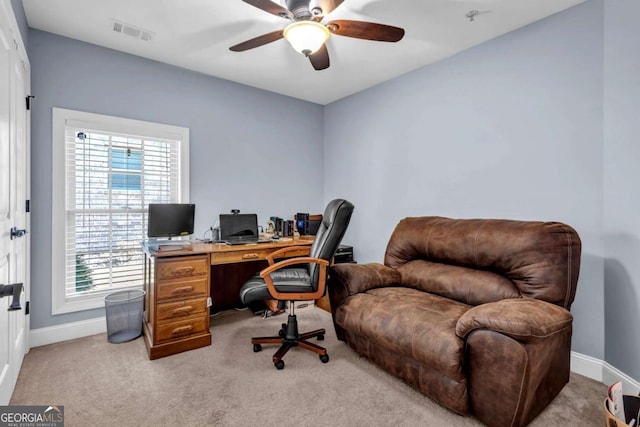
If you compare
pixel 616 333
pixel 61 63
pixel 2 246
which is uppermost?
pixel 61 63

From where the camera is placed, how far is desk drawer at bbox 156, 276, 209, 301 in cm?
239

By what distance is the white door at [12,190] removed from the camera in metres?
1.62

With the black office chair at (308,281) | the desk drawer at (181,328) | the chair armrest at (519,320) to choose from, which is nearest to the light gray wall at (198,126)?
the desk drawer at (181,328)

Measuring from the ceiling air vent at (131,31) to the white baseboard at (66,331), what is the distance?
2496mm

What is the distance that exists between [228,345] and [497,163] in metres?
2.72

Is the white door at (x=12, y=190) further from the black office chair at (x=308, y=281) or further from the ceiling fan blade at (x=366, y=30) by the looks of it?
the ceiling fan blade at (x=366, y=30)

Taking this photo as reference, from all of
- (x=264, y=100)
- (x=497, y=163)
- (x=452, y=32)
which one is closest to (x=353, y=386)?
(x=497, y=163)

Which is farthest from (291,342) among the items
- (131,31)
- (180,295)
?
(131,31)

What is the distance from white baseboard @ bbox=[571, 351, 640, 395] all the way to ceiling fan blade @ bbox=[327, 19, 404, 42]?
8.28 feet

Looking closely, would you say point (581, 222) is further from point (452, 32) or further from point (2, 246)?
point (2, 246)

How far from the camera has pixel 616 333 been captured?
1.98 m

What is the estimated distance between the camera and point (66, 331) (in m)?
2.66

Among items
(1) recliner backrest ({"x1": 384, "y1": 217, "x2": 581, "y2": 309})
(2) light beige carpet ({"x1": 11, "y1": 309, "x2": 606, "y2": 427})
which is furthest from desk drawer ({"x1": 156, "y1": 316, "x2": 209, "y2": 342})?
(1) recliner backrest ({"x1": 384, "y1": 217, "x2": 581, "y2": 309})

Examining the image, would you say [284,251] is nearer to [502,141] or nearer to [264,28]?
[264,28]
